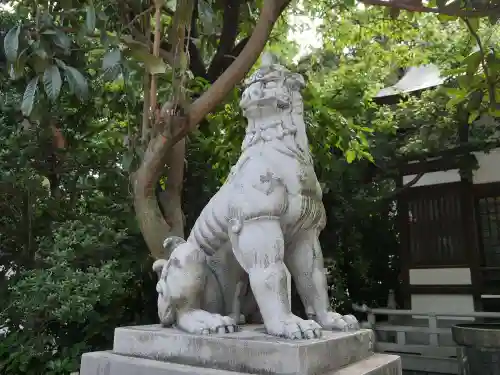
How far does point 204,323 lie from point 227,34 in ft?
11.6

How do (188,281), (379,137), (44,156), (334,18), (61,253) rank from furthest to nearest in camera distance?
(379,137), (334,18), (44,156), (61,253), (188,281)

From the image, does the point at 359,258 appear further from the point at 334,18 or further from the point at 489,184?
the point at 334,18

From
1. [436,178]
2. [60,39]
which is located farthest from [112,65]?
[436,178]

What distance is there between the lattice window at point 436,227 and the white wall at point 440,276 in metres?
0.11

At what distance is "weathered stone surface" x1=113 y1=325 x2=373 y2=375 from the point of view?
5.30 feet

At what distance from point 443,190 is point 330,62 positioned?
11.7ft

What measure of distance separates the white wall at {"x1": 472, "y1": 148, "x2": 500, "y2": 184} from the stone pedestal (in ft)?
19.4

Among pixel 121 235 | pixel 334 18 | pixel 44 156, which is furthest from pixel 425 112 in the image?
pixel 44 156

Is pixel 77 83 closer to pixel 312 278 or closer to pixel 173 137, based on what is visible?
pixel 173 137

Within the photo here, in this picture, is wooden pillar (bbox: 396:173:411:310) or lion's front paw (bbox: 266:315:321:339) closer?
lion's front paw (bbox: 266:315:321:339)

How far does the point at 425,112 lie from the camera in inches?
240

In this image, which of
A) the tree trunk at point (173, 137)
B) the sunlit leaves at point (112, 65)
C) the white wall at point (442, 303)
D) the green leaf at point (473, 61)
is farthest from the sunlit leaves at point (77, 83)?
the white wall at point (442, 303)

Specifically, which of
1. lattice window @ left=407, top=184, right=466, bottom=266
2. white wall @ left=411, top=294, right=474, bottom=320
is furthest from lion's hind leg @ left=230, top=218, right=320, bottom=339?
lattice window @ left=407, top=184, right=466, bottom=266

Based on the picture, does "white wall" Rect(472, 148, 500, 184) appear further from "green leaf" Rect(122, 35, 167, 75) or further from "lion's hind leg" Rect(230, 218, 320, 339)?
"lion's hind leg" Rect(230, 218, 320, 339)
